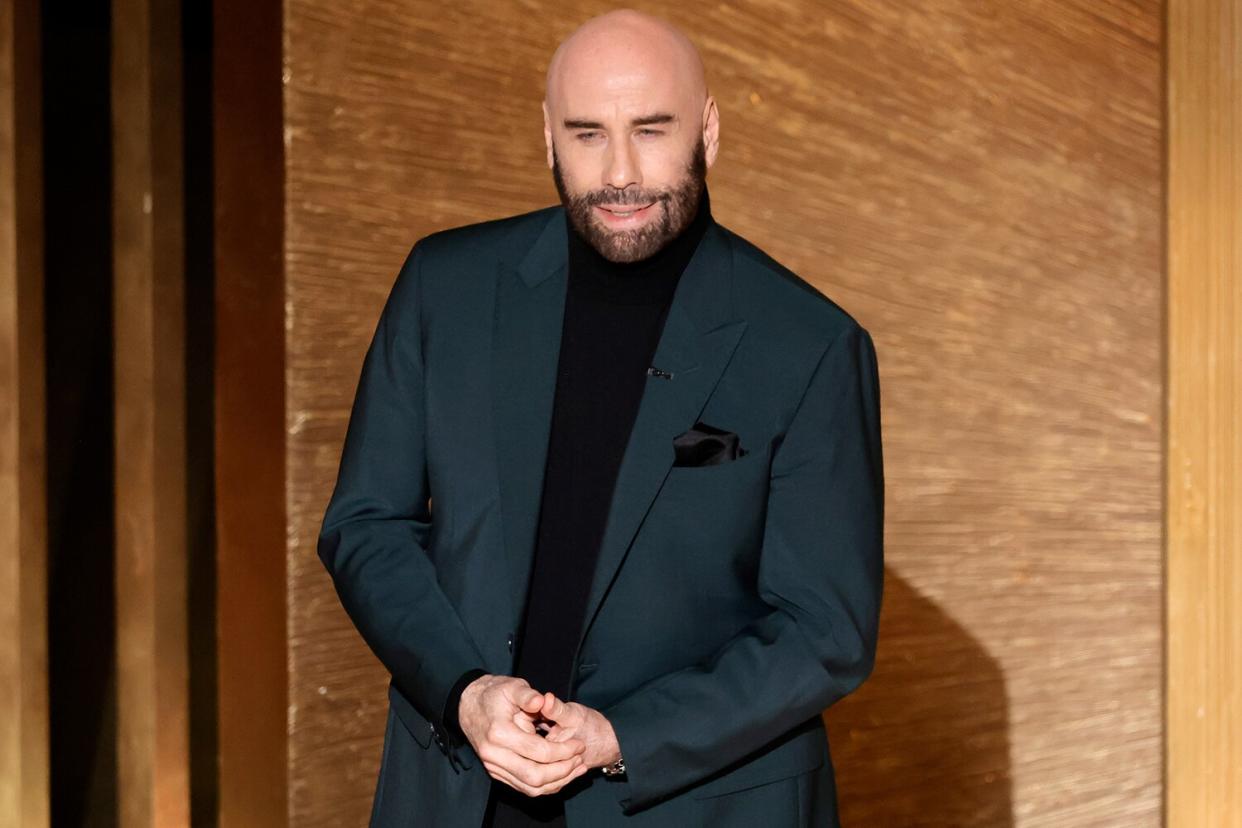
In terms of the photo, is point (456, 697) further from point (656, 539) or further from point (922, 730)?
point (922, 730)

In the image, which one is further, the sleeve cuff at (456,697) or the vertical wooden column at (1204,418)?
the vertical wooden column at (1204,418)

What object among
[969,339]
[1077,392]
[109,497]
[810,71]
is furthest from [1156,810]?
[109,497]

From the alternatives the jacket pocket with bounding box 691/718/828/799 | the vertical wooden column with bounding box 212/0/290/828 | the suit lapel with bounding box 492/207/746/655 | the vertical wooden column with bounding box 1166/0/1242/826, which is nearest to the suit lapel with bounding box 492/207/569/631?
the suit lapel with bounding box 492/207/746/655

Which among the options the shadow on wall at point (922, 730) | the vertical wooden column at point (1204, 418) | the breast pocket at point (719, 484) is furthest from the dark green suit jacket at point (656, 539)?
the vertical wooden column at point (1204, 418)

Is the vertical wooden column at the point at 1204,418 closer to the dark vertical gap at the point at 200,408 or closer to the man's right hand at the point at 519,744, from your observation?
the dark vertical gap at the point at 200,408

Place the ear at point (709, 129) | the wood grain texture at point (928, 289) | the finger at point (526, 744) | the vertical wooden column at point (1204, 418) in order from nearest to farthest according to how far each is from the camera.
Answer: the finger at point (526, 744) → the ear at point (709, 129) → the wood grain texture at point (928, 289) → the vertical wooden column at point (1204, 418)

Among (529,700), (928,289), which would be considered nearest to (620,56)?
(529,700)

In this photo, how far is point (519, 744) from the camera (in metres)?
1.24

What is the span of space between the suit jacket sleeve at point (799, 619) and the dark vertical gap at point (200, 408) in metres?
0.97

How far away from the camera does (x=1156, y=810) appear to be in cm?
363

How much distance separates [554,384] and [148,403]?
0.89 m

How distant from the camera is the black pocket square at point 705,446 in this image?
139cm

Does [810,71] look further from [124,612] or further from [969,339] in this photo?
[124,612]

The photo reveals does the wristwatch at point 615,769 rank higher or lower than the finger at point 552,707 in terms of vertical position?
lower
